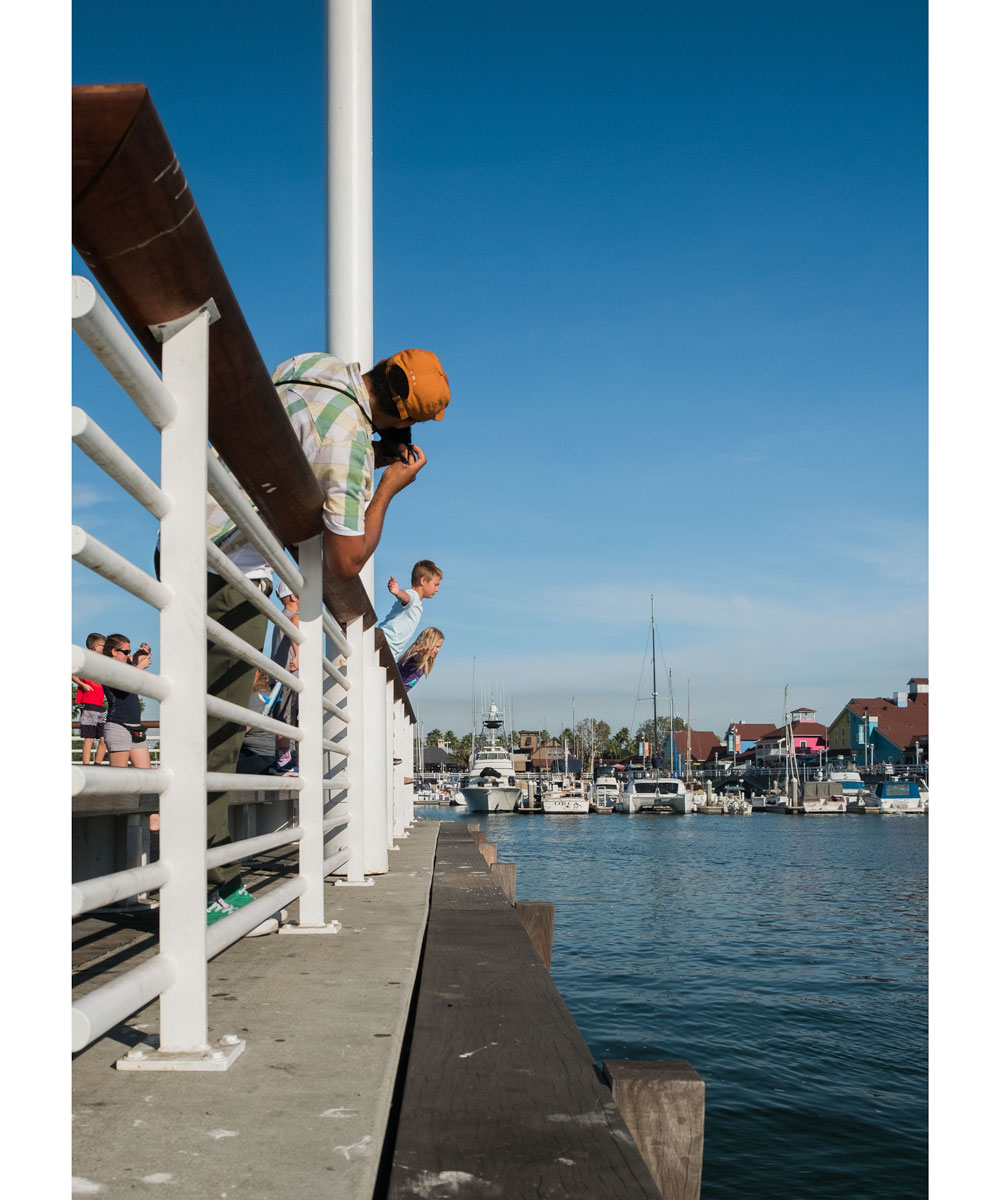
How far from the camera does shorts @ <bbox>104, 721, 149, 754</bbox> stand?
26.3 feet

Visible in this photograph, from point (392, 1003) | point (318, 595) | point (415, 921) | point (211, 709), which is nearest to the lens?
point (211, 709)

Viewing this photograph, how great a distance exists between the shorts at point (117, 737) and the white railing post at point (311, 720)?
18.0 feet

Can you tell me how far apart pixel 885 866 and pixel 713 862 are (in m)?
5.74

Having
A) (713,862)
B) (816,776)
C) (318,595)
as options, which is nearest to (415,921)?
(318,595)

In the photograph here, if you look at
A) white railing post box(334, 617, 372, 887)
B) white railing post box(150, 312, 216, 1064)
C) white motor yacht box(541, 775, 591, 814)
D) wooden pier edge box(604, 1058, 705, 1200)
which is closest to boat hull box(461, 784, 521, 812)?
white motor yacht box(541, 775, 591, 814)

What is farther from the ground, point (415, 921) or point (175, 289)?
point (175, 289)

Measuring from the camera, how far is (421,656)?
8.08 meters

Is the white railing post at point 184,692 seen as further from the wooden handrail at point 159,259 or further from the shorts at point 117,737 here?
the shorts at point 117,737

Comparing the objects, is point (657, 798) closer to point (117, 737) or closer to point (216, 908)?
point (117, 737)

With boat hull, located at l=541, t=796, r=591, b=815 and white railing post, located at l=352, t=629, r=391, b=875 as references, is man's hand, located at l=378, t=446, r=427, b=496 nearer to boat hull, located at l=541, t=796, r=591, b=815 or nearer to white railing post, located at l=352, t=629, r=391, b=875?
white railing post, located at l=352, t=629, r=391, b=875

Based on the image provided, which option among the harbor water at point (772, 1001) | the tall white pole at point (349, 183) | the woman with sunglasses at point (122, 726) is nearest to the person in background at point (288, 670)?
the tall white pole at point (349, 183)

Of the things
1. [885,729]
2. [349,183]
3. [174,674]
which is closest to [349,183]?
[349,183]
